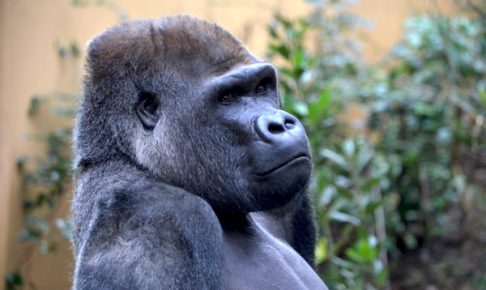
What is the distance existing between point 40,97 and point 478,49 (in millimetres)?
3882

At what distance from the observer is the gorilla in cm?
293

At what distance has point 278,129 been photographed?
303cm

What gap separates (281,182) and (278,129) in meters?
0.18

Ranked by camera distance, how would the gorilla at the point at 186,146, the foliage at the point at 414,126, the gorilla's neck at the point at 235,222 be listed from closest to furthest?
the gorilla at the point at 186,146, the gorilla's neck at the point at 235,222, the foliage at the point at 414,126

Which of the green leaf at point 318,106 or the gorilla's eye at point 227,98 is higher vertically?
the gorilla's eye at point 227,98

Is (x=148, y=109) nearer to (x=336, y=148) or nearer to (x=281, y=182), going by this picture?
(x=281, y=182)

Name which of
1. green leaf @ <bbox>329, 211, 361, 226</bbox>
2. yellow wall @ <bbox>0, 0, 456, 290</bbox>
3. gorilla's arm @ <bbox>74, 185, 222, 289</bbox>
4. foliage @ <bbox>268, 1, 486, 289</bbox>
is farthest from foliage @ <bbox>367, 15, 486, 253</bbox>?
gorilla's arm @ <bbox>74, 185, 222, 289</bbox>

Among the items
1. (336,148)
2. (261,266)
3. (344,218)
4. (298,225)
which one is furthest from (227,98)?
(336,148)

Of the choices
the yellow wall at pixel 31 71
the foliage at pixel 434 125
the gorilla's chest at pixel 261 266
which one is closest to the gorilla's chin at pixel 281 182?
the gorilla's chest at pixel 261 266

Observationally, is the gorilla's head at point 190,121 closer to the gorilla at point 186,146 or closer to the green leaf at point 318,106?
the gorilla at point 186,146

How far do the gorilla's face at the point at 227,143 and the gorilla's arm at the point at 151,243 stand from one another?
0.16 m

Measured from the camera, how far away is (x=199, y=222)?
9.43ft

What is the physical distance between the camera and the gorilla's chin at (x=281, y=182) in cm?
301

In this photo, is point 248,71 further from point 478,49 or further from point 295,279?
point 478,49
